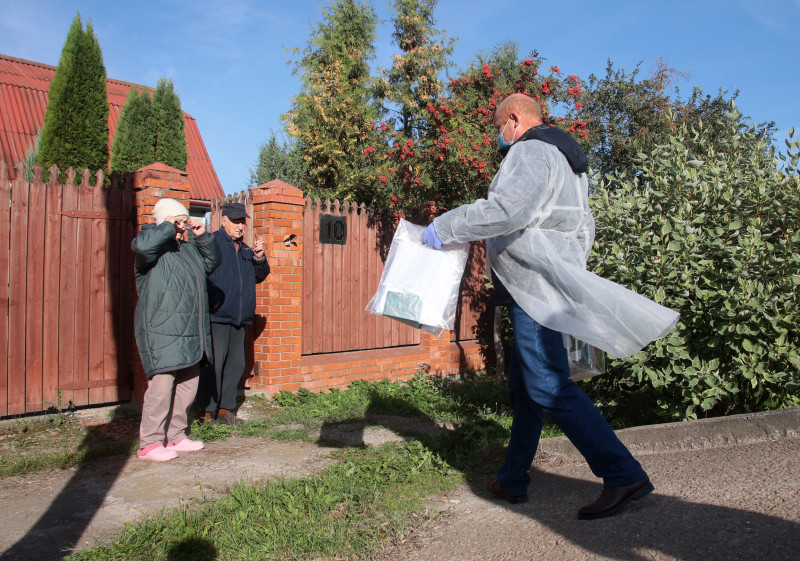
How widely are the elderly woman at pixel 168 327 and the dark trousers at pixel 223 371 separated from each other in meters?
0.65

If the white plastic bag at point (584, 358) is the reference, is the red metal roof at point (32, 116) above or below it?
above

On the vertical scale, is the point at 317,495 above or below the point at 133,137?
below

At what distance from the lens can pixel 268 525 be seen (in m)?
2.88

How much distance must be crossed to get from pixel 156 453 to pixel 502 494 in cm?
238

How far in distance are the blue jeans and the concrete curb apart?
1.03m

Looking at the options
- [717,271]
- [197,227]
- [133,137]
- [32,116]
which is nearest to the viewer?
[717,271]

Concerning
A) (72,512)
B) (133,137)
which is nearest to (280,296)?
(72,512)

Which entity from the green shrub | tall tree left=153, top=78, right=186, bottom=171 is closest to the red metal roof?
tall tree left=153, top=78, right=186, bottom=171

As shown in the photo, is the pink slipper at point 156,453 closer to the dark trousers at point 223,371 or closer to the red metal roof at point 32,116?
the dark trousers at point 223,371

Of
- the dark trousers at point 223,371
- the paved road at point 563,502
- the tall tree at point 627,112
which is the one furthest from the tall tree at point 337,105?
the paved road at point 563,502

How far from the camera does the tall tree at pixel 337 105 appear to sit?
16266 mm

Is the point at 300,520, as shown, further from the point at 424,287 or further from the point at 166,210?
the point at 166,210

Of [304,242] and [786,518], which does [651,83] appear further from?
[786,518]

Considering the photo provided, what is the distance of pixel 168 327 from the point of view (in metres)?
4.21
